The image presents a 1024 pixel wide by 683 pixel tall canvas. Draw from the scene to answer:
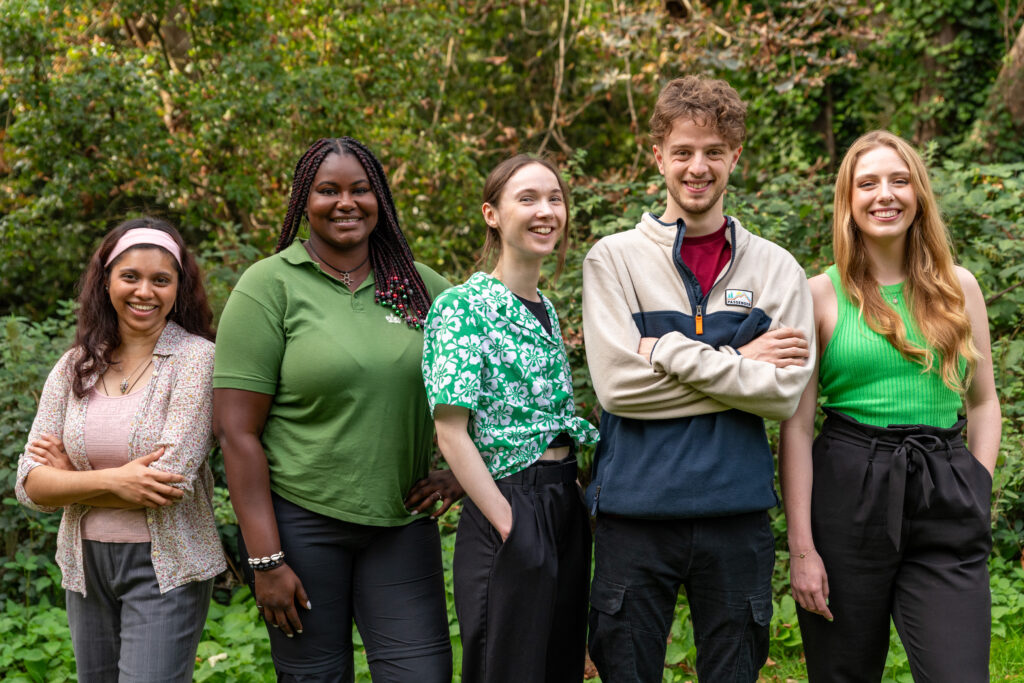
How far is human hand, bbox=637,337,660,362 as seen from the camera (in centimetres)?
258

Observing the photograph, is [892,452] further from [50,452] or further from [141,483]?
[50,452]

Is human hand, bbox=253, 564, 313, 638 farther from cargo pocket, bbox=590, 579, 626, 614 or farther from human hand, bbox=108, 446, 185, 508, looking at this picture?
cargo pocket, bbox=590, 579, 626, 614

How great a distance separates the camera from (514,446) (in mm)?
2572

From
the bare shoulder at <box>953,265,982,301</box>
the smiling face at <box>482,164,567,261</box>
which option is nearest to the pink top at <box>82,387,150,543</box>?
the smiling face at <box>482,164,567,261</box>

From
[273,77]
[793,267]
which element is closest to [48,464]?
[793,267]

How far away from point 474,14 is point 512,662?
836 cm

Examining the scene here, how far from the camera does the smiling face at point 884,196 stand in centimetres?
277

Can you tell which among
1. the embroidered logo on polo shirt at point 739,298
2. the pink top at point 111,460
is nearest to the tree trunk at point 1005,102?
the embroidered logo on polo shirt at point 739,298

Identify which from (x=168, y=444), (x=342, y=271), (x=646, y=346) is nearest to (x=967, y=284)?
(x=646, y=346)

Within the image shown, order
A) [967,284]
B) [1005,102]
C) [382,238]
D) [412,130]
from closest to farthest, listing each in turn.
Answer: [967,284] < [382,238] < [1005,102] < [412,130]

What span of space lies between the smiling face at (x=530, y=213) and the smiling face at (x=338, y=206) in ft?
1.40

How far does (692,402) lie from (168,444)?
1.52 metres

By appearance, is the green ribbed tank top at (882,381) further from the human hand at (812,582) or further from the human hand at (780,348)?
the human hand at (812,582)

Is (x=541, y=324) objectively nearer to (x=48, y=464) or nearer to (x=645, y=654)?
(x=645, y=654)
